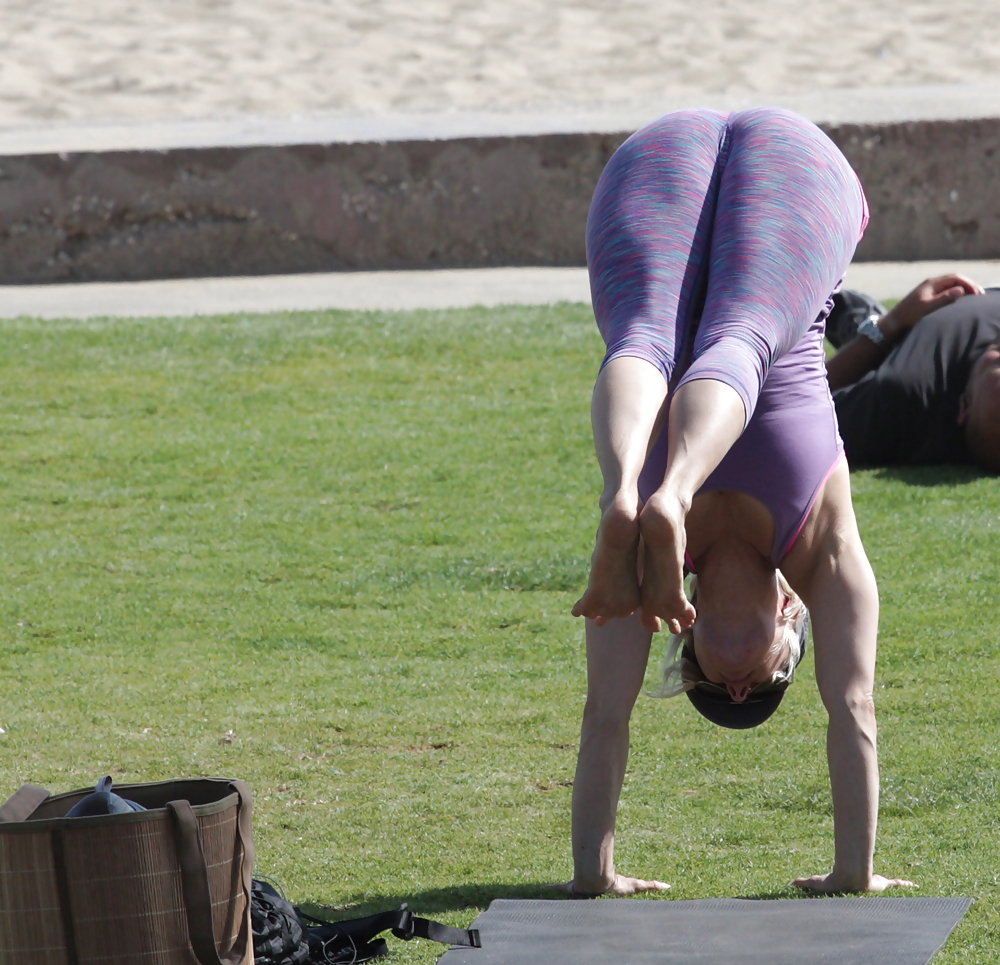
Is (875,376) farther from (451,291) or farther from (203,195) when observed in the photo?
(203,195)

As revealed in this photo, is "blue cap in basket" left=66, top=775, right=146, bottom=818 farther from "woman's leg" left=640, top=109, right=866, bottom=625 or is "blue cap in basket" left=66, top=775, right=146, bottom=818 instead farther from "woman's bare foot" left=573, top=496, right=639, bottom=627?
"woman's leg" left=640, top=109, right=866, bottom=625

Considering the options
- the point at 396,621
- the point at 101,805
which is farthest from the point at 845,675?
the point at 396,621

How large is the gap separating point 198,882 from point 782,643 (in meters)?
1.52

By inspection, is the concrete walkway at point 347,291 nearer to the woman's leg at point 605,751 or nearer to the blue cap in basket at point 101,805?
the woman's leg at point 605,751

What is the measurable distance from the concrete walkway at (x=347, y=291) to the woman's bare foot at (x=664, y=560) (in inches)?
265

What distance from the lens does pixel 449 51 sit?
1727 cm

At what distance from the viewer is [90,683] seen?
5012 mm

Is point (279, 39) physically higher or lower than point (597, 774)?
higher

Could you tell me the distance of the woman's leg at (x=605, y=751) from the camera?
3.31 metres

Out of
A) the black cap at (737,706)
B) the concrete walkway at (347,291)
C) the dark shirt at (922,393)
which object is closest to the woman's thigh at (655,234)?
the black cap at (737,706)

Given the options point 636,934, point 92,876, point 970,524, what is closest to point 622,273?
point 636,934

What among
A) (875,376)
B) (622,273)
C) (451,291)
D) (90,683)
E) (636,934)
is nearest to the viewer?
(636,934)

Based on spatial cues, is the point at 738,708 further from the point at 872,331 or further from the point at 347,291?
the point at 347,291

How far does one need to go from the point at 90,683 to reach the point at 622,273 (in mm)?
2595
